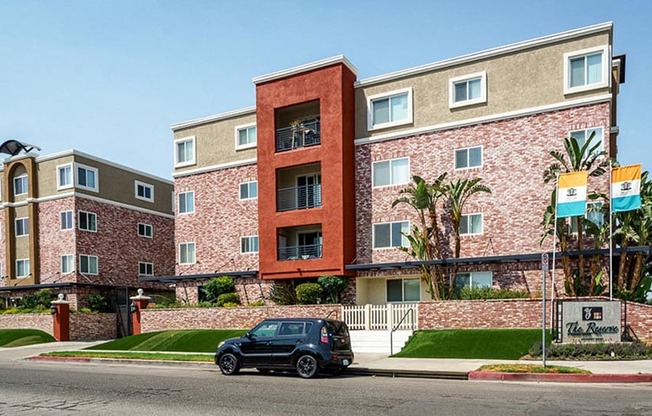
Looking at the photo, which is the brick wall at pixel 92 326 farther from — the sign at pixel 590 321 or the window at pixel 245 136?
the sign at pixel 590 321

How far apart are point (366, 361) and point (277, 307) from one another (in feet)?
27.7

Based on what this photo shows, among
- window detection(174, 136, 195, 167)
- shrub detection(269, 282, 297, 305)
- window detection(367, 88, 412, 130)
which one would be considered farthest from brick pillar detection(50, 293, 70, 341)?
window detection(367, 88, 412, 130)

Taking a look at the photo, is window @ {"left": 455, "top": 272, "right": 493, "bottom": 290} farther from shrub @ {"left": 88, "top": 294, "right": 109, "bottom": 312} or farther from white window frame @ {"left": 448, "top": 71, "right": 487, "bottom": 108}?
shrub @ {"left": 88, "top": 294, "right": 109, "bottom": 312}

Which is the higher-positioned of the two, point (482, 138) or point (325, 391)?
point (482, 138)

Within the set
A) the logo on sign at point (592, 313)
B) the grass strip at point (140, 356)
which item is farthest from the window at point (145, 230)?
the logo on sign at point (592, 313)

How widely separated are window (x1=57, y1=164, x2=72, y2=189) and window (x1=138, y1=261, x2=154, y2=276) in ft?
25.8

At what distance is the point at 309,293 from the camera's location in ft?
86.3

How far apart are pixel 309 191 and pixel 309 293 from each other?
5.82 meters

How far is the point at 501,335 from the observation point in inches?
768

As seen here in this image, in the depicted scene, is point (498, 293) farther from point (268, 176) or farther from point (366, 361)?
point (268, 176)

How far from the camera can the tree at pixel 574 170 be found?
854 inches

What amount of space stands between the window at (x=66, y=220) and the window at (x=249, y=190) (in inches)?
525

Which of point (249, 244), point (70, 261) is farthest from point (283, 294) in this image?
point (70, 261)

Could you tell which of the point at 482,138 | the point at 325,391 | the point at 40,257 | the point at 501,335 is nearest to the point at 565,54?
the point at 482,138
